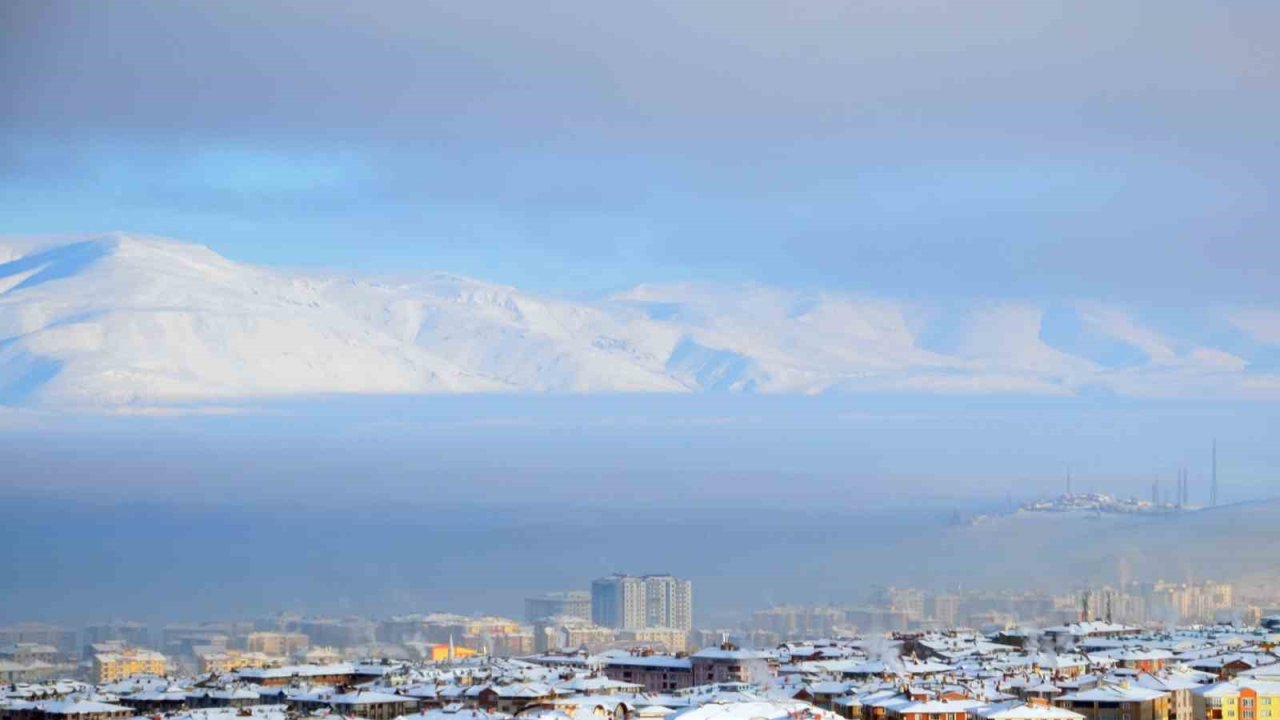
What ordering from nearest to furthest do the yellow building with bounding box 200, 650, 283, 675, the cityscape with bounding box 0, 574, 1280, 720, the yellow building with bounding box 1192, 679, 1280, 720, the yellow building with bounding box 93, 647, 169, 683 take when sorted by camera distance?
the cityscape with bounding box 0, 574, 1280, 720
the yellow building with bounding box 1192, 679, 1280, 720
the yellow building with bounding box 93, 647, 169, 683
the yellow building with bounding box 200, 650, 283, 675

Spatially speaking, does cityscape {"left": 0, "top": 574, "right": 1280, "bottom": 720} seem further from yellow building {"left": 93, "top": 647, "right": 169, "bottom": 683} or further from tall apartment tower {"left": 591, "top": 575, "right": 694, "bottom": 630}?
tall apartment tower {"left": 591, "top": 575, "right": 694, "bottom": 630}

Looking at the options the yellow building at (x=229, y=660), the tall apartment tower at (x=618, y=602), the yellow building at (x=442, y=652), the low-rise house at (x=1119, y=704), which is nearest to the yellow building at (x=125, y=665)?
the yellow building at (x=229, y=660)

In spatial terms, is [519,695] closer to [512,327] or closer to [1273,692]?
[1273,692]

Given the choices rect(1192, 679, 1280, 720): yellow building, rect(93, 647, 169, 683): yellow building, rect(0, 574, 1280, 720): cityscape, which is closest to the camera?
rect(0, 574, 1280, 720): cityscape

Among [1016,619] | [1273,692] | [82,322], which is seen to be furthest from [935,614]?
[82,322]

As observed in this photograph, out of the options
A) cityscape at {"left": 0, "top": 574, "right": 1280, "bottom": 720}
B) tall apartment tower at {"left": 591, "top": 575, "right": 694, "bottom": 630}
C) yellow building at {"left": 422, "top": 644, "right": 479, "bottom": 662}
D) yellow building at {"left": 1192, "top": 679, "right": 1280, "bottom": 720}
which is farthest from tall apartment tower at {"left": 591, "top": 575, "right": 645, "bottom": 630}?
yellow building at {"left": 1192, "top": 679, "right": 1280, "bottom": 720}

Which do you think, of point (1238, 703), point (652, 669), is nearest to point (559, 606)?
point (652, 669)

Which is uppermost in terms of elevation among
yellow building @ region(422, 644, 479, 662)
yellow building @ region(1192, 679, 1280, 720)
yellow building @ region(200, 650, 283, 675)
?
yellow building @ region(1192, 679, 1280, 720)

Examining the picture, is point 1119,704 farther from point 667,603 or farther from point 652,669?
point 667,603
